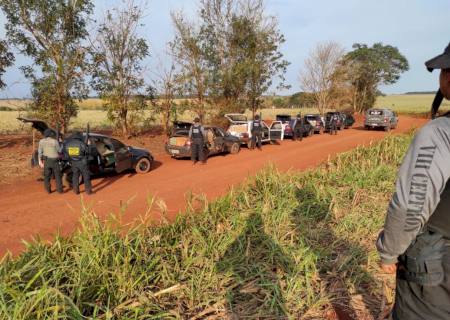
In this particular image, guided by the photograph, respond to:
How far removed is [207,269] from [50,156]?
5832mm

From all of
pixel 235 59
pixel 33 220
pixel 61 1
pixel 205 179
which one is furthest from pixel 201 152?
pixel 235 59

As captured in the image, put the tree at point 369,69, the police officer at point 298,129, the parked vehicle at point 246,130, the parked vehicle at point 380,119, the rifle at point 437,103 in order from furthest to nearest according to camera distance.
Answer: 1. the tree at point 369,69
2. the parked vehicle at point 380,119
3. the police officer at point 298,129
4. the parked vehicle at point 246,130
5. the rifle at point 437,103

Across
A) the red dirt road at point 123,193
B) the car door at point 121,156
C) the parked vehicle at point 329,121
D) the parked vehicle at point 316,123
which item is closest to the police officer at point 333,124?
the parked vehicle at point 329,121

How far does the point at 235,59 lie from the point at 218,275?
22.3m

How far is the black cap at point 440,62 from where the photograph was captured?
1718 millimetres

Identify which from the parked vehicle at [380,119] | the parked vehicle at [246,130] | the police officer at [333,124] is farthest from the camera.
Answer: the parked vehicle at [380,119]

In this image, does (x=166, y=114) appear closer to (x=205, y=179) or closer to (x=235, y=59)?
(x=235, y=59)

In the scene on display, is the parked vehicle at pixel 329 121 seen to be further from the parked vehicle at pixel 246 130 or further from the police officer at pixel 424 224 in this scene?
the police officer at pixel 424 224

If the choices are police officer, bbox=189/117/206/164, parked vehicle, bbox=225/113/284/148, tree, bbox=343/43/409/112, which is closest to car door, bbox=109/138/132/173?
police officer, bbox=189/117/206/164

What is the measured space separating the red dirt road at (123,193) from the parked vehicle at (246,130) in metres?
2.27

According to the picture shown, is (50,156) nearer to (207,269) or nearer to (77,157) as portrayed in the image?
(77,157)

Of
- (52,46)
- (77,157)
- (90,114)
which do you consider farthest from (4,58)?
(90,114)

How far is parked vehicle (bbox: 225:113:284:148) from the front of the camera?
17125mm

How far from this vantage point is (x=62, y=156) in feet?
28.5
